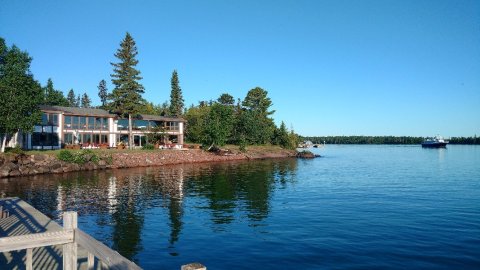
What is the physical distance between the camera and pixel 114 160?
5547 cm

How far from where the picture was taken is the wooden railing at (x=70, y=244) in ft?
16.9

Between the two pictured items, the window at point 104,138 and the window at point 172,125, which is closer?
the window at point 104,138

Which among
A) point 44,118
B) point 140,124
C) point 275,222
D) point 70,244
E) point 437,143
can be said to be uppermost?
point 44,118

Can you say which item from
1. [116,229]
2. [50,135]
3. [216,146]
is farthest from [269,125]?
[116,229]

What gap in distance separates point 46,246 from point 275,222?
43.3 ft

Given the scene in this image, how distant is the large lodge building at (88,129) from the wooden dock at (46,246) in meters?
42.2

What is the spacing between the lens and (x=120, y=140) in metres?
71.9

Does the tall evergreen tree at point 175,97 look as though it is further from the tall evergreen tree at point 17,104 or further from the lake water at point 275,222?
the lake water at point 275,222

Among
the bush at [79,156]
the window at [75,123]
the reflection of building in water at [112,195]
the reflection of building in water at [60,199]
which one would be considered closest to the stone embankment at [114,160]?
the bush at [79,156]

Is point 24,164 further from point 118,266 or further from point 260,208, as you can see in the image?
point 118,266

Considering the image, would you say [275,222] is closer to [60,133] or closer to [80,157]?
[80,157]

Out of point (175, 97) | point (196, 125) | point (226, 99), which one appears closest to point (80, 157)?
point (196, 125)

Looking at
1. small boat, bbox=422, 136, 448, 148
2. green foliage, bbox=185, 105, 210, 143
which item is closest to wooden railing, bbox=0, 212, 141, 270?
green foliage, bbox=185, 105, 210, 143

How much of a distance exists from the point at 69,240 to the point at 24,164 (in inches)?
1804
